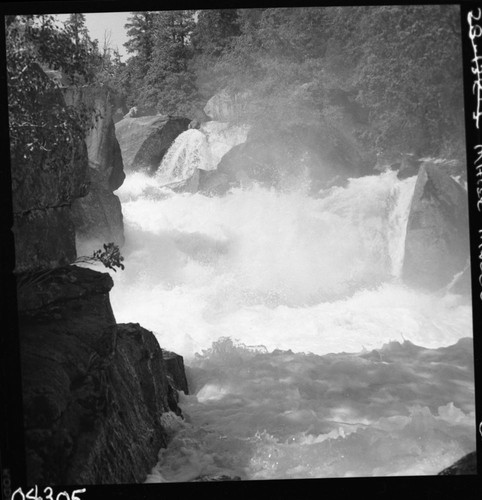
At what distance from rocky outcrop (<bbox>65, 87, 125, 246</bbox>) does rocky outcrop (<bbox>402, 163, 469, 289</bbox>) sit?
7.67 ft

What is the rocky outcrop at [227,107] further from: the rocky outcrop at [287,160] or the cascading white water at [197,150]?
the rocky outcrop at [287,160]

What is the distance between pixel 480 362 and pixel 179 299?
212 centimetres

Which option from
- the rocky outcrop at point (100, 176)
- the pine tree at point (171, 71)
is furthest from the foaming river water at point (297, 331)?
the pine tree at point (171, 71)

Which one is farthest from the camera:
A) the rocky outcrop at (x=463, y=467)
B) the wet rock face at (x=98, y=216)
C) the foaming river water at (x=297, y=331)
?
the wet rock face at (x=98, y=216)

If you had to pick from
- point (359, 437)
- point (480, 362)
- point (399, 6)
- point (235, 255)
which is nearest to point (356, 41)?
point (399, 6)

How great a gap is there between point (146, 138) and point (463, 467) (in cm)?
323

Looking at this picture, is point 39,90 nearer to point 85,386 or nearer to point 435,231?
point 85,386

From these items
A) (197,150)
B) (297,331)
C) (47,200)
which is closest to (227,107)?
(197,150)

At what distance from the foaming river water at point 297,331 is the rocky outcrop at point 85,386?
198 millimetres

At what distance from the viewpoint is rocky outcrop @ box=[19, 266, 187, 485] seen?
3.37 meters

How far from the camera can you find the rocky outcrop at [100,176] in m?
4.06

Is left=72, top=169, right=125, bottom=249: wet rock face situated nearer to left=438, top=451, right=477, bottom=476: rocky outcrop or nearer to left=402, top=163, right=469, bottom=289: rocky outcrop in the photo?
left=402, top=163, right=469, bottom=289: rocky outcrop

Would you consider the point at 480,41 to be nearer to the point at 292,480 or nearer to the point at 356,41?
the point at 356,41

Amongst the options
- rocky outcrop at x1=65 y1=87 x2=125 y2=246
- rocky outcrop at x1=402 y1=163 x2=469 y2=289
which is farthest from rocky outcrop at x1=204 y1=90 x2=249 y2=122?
rocky outcrop at x1=402 y1=163 x2=469 y2=289
